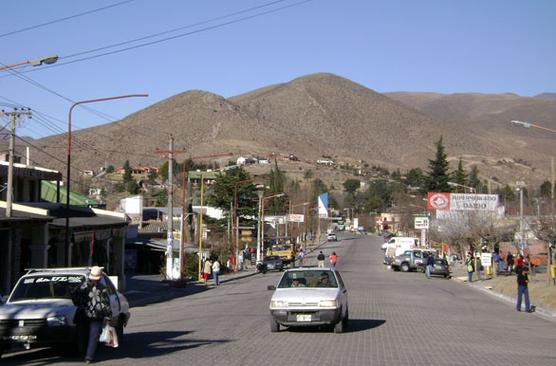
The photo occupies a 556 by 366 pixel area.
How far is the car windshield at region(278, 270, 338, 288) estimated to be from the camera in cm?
2123

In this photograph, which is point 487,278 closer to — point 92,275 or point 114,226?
point 114,226

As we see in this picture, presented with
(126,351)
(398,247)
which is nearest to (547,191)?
(398,247)

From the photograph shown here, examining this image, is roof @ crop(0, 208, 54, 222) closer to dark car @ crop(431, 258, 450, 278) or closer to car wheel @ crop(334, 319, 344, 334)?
car wheel @ crop(334, 319, 344, 334)

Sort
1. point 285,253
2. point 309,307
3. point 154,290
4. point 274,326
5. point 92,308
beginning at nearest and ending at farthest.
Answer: point 92,308
point 309,307
point 274,326
point 154,290
point 285,253

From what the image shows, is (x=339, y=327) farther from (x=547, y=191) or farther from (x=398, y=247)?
(x=547, y=191)

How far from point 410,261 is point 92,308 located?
5034 centimetres

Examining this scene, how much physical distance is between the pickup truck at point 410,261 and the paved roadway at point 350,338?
30677mm

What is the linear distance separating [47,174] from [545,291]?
29.7m

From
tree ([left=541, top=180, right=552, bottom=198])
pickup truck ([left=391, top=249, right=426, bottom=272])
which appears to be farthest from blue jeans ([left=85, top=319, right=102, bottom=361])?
tree ([left=541, top=180, right=552, bottom=198])

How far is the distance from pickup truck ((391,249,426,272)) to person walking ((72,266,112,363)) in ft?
163

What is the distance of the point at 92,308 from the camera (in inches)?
584

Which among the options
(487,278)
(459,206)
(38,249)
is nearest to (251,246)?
(459,206)

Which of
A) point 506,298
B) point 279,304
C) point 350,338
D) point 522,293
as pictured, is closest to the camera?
point 350,338

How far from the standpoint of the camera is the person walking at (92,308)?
48.2 feet
